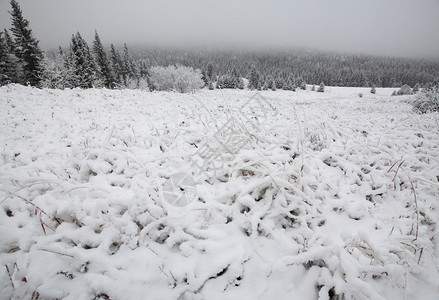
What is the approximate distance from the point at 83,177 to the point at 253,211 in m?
2.09

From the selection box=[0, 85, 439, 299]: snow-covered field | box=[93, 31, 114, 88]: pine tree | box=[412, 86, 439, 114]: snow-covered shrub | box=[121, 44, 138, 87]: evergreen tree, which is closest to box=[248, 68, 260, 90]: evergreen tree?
box=[121, 44, 138, 87]: evergreen tree

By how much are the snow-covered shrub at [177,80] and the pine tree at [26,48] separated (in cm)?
3021

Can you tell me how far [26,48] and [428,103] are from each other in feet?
151

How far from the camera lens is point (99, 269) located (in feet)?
4.41

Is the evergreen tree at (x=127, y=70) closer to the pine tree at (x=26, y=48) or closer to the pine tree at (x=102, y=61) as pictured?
the pine tree at (x=102, y=61)

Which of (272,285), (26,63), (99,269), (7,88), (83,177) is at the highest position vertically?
(26,63)

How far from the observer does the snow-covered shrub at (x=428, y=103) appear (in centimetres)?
1571

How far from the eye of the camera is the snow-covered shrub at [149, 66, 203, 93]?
2191 inches

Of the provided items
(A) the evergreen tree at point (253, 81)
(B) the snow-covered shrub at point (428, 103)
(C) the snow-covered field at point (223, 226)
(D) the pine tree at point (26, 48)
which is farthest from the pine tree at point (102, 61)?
(B) the snow-covered shrub at point (428, 103)

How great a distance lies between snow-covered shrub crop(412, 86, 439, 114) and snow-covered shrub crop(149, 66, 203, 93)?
46.0 m

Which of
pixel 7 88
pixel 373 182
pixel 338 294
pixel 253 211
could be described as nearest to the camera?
pixel 338 294

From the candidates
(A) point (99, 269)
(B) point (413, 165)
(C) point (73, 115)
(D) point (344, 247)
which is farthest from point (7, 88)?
(B) point (413, 165)

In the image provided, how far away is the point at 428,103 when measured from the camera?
16438 millimetres

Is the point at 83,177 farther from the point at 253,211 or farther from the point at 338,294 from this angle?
the point at 338,294
